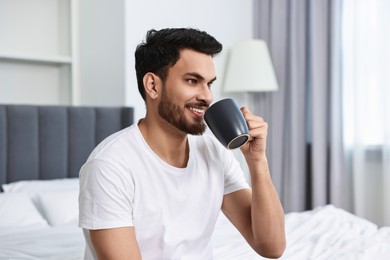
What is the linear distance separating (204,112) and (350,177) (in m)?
2.52

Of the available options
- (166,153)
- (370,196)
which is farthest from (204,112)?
(370,196)

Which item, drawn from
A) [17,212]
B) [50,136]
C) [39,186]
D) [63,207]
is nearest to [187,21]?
[50,136]

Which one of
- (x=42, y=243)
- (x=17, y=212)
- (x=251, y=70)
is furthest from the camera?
(x=251, y=70)

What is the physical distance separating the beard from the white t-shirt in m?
0.09

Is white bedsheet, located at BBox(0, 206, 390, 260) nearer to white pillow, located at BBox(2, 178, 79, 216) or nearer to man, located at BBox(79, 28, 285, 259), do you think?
white pillow, located at BBox(2, 178, 79, 216)

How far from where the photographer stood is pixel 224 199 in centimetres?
148

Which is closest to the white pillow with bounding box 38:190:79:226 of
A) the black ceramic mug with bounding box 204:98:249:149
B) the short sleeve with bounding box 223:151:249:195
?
the short sleeve with bounding box 223:151:249:195

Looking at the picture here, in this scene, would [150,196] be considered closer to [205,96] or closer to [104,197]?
[104,197]

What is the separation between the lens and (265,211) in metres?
1.33

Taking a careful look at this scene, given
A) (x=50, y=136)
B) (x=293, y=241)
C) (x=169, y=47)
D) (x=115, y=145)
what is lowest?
(x=293, y=241)

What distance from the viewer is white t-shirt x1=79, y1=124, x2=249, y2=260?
1.14 metres

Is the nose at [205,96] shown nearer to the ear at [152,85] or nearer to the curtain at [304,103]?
the ear at [152,85]

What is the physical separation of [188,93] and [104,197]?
0.34 m

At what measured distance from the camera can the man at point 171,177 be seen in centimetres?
115
